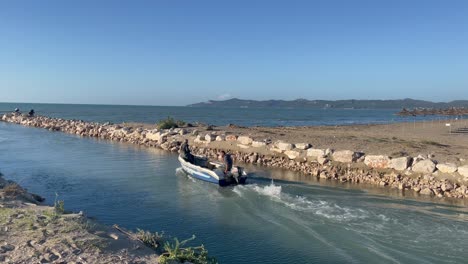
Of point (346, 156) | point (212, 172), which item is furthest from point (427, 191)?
point (212, 172)

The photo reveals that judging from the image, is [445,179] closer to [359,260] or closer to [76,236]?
[359,260]

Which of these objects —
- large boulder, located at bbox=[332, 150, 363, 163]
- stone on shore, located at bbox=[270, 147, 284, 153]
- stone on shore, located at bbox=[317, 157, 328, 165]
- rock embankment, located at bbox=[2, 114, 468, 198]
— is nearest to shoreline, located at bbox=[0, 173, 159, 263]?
rock embankment, located at bbox=[2, 114, 468, 198]

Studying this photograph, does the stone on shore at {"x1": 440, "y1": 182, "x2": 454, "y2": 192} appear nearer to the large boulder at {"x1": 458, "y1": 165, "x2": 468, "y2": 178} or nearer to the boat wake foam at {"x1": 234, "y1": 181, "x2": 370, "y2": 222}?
the large boulder at {"x1": 458, "y1": 165, "x2": 468, "y2": 178}

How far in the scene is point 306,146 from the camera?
933 inches

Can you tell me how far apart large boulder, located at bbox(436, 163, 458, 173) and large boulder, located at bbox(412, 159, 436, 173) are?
0.25 meters

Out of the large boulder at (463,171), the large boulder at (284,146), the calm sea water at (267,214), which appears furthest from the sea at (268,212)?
the large boulder at (284,146)

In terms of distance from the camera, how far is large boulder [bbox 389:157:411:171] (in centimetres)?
1928

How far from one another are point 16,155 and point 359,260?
80.6 feet

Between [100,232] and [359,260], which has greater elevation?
[100,232]

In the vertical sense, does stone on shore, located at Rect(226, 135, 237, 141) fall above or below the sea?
above

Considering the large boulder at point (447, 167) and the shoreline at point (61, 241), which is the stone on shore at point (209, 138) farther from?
the shoreline at point (61, 241)

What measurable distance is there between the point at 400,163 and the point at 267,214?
8.31 meters

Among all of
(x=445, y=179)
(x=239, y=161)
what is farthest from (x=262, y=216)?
(x=239, y=161)

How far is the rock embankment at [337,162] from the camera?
704 inches
